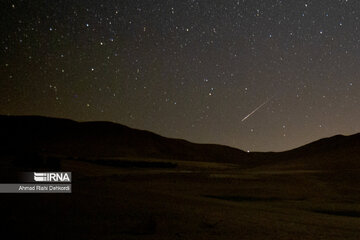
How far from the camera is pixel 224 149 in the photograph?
15350 cm

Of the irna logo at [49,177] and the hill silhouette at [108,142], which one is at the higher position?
the hill silhouette at [108,142]

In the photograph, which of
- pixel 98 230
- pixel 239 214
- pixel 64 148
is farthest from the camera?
pixel 64 148

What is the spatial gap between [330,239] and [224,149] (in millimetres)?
145275

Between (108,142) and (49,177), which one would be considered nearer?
(49,177)

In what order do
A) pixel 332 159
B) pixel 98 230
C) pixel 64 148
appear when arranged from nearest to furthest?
pixel 98 230
pixel 332 159
pixel 64 148

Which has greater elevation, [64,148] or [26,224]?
[64,148]

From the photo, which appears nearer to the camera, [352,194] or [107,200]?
[107,200]

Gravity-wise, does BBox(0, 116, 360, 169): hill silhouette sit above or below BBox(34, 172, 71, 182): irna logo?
above

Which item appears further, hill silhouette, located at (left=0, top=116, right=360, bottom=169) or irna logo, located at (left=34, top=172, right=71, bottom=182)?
hill silhouette, located at (left=0, top=116, right=360, bottom=169)

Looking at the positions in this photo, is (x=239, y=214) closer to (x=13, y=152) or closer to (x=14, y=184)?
(x=14, y=184)

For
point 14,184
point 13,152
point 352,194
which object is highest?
point 13,152

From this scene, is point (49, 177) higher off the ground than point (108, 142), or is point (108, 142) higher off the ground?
point (108, 142)

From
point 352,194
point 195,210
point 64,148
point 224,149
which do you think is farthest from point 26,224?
point 224,149

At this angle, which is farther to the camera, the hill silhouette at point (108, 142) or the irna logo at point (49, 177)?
the hill silhouette at point (108, 142)
